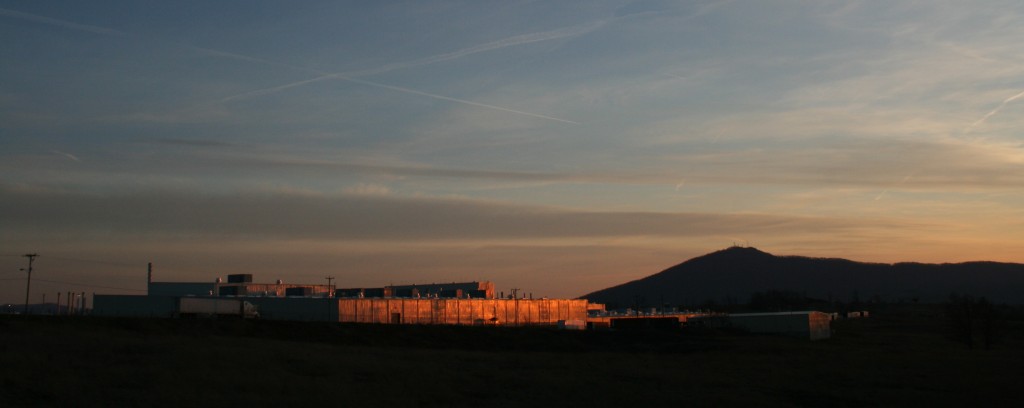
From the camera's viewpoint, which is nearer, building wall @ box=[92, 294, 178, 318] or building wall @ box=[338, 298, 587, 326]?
building wall @ box=[92, 294, 178, 318]

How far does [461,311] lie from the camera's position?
11719cm

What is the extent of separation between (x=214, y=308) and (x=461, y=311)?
30.7 meters

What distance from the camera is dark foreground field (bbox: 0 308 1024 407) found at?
3959cm

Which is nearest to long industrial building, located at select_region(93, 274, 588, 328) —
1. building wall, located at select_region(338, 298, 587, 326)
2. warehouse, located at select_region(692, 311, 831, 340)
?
building wall, located at select_region(338, 298, 587, 326)

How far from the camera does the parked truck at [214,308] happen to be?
9469 centimetres

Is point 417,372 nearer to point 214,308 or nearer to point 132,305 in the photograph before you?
point 214,308

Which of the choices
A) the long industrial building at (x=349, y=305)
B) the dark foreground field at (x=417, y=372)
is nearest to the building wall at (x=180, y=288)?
the long industrial building at (x=349, y=305)

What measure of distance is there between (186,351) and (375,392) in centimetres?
1349

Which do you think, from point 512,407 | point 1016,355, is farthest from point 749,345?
point 512,407

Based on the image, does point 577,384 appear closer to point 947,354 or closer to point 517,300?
point 947,354

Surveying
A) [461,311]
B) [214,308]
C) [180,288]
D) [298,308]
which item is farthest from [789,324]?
[180,288]

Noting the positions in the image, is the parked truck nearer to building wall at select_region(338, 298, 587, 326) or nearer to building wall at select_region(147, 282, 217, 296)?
building wall at select_region(338, 298, 587, 326)

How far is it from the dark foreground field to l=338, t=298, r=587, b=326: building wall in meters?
23.5

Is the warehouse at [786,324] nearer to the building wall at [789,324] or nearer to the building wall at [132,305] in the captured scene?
the building wall at [789,324]
